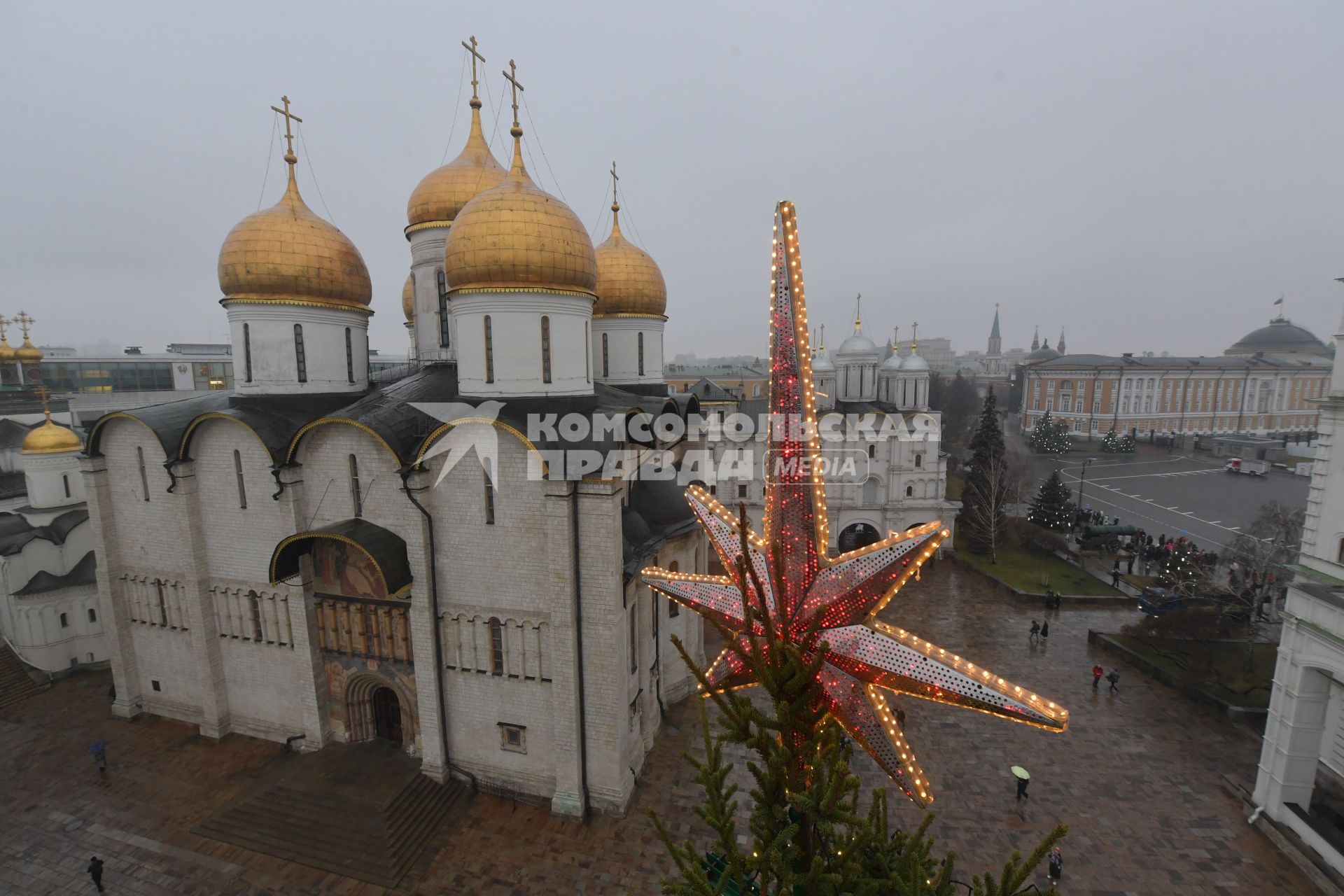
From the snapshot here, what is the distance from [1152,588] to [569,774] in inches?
805

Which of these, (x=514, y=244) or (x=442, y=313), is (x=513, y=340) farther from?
(x=442, y=313)

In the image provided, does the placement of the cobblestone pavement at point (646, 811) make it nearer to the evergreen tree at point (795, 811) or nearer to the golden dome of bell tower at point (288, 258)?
the evergreen tree at point (795, 811)

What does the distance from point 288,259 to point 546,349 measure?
606 cm

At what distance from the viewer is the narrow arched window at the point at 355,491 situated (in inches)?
453

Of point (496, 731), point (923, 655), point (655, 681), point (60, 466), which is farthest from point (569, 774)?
point (60, 466)

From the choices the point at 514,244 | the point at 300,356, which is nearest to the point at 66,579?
the point at 300,356

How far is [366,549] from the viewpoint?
1045 cm

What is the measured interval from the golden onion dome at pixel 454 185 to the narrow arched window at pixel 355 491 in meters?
7.00

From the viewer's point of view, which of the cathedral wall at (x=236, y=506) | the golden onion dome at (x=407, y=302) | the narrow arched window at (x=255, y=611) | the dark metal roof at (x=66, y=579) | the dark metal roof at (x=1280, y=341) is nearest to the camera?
the cathedral wall at (x=236, y=506)

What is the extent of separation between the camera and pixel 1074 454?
5031 cm

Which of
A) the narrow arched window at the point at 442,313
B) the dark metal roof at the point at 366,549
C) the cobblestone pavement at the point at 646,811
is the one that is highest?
the narrow arched window at the point at 442,313

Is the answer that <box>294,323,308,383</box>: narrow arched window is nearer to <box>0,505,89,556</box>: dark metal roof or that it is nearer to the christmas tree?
<box>0,505,89,556</box>: dark metal roof

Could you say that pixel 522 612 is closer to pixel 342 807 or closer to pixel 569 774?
pixel 569 774

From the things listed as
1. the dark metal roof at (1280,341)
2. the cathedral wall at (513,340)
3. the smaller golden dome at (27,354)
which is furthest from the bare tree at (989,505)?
the dark metal roof at (1280,341)
